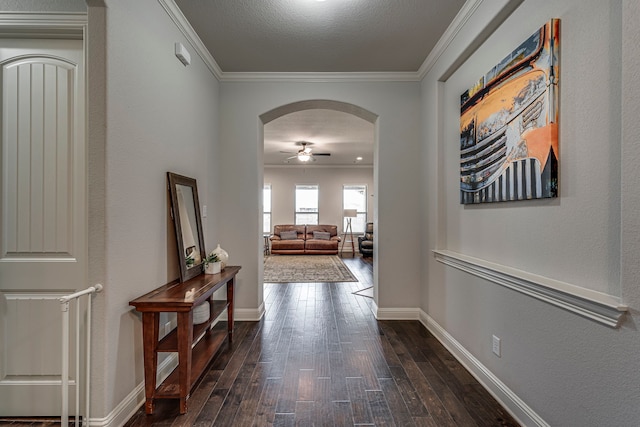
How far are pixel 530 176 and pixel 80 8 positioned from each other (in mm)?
2719

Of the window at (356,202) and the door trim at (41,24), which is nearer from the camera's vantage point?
the door trim at (41,24)

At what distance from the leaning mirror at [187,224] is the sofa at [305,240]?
21.0 feet

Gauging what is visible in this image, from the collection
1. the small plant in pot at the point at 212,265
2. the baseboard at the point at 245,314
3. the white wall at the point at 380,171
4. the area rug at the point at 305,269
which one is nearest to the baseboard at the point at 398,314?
the white wall at the point at 380,171

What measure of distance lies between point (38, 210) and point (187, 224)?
0.97m

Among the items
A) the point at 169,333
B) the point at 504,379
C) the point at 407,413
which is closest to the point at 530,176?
the point at 504,379

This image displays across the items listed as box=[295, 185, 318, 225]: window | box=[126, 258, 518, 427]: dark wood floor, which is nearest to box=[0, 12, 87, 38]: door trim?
box=[126, 258, 518, 427]: dark wood floor

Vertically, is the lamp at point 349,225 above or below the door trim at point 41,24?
below

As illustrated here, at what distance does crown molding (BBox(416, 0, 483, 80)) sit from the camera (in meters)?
2.32

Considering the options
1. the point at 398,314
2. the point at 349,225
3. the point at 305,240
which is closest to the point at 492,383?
the point at 398,314

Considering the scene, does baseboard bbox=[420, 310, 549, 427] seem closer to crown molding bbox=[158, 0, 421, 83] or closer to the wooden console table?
the wooden console table

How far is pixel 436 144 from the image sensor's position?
120 inches

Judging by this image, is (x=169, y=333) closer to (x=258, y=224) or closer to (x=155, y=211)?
(x=155, y=211)

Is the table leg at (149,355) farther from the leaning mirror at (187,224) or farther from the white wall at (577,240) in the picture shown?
the white wall at (577,240)

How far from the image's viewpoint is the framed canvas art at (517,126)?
159 centimetres
